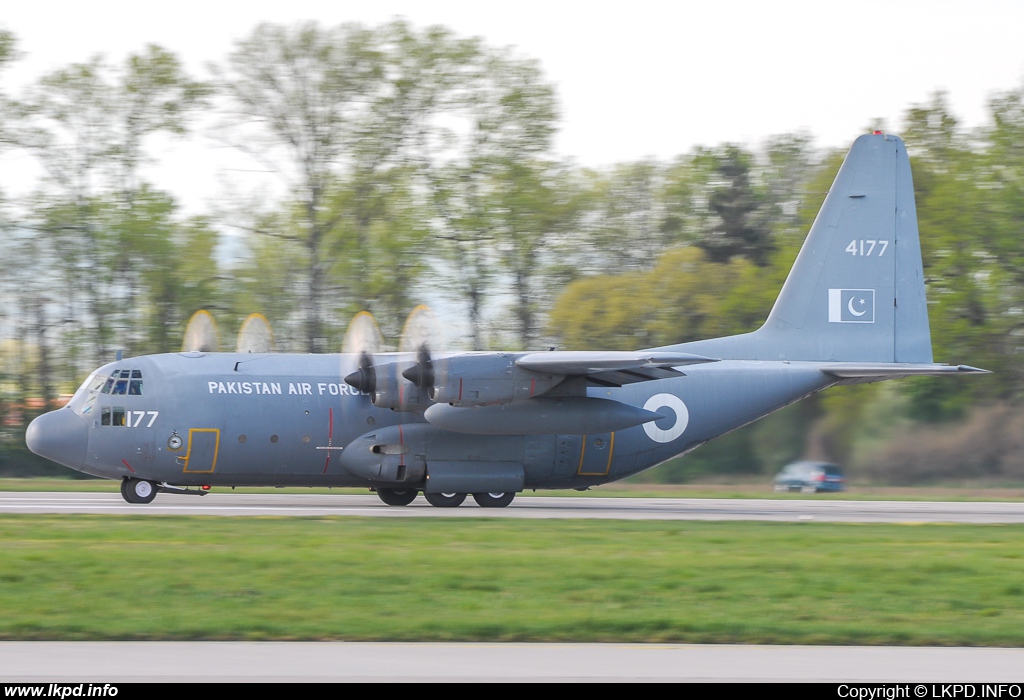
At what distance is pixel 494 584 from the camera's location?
11539mm

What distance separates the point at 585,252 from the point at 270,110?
40.3 feet

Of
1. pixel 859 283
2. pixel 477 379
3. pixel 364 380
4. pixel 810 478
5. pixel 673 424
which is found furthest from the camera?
pixel 810 478

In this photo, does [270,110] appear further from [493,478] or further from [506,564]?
[506,564]

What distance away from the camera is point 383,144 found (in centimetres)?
3734

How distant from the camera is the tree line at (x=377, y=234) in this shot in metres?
34.8

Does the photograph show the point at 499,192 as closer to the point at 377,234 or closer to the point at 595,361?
the point at 377,234

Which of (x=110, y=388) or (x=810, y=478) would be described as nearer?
(x=110, y=388)

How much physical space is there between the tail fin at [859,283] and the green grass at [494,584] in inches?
271

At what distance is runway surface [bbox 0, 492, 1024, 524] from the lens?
63.6ft

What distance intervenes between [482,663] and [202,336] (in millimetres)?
15912

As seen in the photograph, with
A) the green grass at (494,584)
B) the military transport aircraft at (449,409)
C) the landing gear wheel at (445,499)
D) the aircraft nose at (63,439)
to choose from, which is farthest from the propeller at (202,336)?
the green grass at (494,584)

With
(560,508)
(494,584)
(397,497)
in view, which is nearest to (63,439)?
(397,497)

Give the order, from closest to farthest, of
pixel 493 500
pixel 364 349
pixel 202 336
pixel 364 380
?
pixel 364 380 < pixel 364 349 < pixel 493 500 < pixel 202 336

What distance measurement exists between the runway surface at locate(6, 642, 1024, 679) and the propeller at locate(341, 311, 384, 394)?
11754 mm
